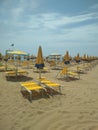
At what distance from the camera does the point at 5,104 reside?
18.0ft

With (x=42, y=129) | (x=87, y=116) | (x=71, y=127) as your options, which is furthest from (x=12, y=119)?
(x=87, y=116)

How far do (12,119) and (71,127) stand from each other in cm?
164

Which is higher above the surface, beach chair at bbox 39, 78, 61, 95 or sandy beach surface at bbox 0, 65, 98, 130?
beach chair at bbox 39, 78, 61, 95

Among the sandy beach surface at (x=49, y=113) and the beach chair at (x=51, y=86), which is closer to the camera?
the sandy beach surface at (x=49, y=113)

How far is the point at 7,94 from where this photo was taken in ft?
22.0

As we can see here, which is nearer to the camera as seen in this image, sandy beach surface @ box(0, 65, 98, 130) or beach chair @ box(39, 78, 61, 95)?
sandy beach surface @ box(0, 65, 98, 130)

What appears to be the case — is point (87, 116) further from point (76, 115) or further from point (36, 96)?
point (36, 96)

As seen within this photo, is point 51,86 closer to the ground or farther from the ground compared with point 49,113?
farther from the ground

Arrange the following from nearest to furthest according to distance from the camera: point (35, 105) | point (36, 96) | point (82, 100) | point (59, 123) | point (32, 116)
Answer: point (59, 123) → point (32, 116) → point (35, 105) → point (82, 100) → point (36, 96)

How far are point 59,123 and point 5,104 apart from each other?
7.52 ft

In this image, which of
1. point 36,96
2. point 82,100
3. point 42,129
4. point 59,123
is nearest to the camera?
point 42,129

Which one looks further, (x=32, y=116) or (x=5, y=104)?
(x=5, y=104)

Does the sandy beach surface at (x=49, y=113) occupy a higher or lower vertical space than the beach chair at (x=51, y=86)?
lower

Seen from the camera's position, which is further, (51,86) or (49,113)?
(51,86)
